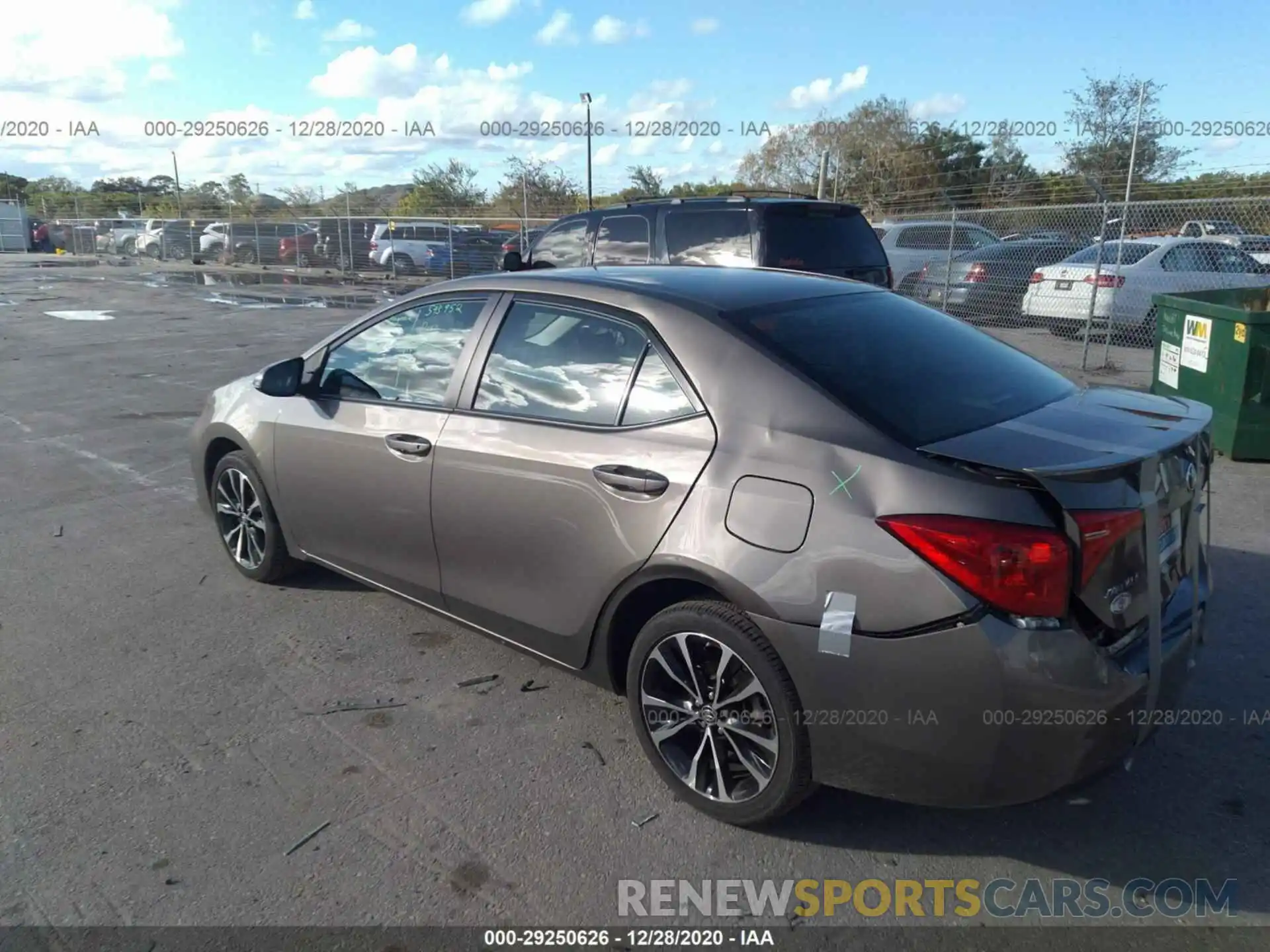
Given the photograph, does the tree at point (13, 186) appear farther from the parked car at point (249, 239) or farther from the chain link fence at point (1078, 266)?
the chain link fence at point (1078, 266)

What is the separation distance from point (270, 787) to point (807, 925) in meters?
1.82

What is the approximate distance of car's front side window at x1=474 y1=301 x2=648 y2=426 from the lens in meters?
3.38

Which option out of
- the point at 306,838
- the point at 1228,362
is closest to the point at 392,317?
the point at 306,838

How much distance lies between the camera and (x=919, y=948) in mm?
2580

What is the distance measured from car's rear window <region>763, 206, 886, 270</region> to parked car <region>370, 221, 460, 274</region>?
1967cm

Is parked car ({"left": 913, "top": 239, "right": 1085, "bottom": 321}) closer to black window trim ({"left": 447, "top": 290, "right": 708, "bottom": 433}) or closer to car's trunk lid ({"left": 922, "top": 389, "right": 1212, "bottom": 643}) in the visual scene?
black window trim ({"left": 447, "top": 290, "right": 708, "bottom": 433})

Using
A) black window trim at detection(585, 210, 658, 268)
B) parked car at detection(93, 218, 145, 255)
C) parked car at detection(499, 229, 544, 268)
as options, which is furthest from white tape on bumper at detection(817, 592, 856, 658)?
parked car at detection(93, 218, 145, 255)

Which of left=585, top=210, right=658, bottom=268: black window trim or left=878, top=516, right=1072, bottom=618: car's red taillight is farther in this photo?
left=585, top=210, right=658, bottom=268: black window trim

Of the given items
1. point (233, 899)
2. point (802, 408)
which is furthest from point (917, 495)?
point (233, 899)

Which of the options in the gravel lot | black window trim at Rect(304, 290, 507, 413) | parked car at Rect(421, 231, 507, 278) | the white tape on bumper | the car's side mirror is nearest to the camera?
the white tape on bumper

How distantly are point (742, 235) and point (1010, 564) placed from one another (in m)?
6.61

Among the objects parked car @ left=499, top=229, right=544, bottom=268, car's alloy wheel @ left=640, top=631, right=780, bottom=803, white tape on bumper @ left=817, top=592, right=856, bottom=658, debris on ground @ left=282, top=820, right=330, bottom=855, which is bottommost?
Result: debris on ground @ left=282, top=820, right=330, bottom=855

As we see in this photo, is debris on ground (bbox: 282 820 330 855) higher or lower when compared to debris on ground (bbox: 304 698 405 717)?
lower

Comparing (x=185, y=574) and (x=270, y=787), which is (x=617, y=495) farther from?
(x=185, y=574)
